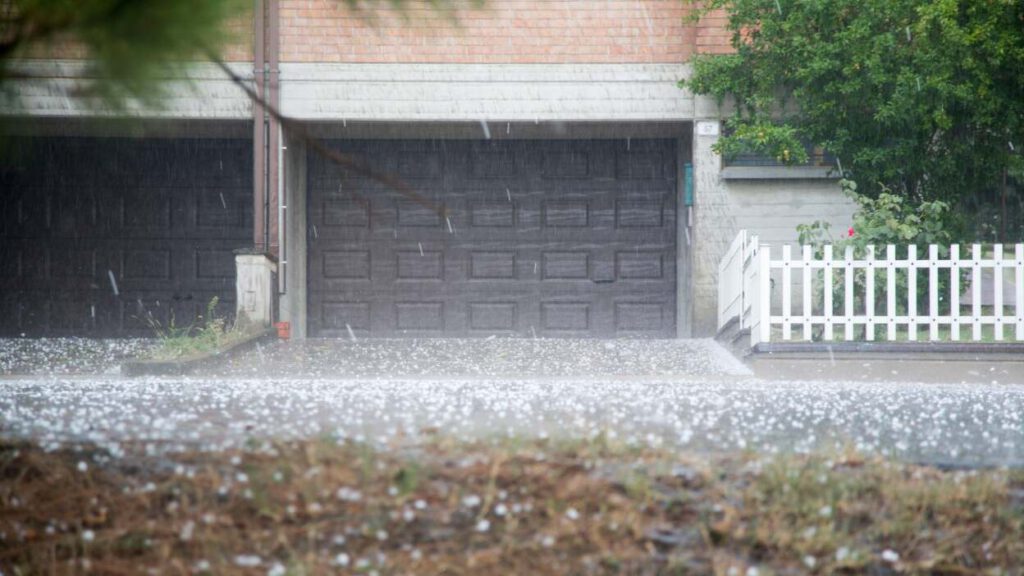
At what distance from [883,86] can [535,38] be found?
12.9ft

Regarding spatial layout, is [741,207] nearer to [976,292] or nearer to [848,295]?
[848,295]

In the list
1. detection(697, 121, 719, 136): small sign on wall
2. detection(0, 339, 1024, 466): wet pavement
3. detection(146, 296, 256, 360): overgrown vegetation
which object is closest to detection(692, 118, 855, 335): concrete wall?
detection(697, 121, 719, 136): small sign on wall

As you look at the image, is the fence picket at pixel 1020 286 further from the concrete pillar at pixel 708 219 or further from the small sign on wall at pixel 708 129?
the small sign on wall at pixel 708 129

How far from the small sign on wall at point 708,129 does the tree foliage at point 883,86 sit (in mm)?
362

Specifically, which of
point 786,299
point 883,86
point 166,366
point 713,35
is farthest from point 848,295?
point 166,366

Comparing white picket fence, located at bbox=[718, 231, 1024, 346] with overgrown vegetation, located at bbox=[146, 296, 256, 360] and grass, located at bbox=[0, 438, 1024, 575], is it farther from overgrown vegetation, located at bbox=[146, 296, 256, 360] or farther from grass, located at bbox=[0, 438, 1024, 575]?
grass, located at bbox=[0, 438, 1024, 575]

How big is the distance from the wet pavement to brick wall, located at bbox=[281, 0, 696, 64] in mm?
4149

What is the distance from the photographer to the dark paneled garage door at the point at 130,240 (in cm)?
1378

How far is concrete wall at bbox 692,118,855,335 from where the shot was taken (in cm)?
1223

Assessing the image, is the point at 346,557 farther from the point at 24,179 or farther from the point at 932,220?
the point at 24,179

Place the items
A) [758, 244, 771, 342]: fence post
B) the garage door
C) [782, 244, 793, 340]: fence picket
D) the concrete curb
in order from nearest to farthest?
1. the concrete curb
2. [758, 244, 771, 342]: fence post
3. [782, 244, 793, 340]: fence picket
4. the garage door

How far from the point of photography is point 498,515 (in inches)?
137

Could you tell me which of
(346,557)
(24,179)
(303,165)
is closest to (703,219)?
(303,165)

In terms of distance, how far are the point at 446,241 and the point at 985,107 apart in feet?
20.7
